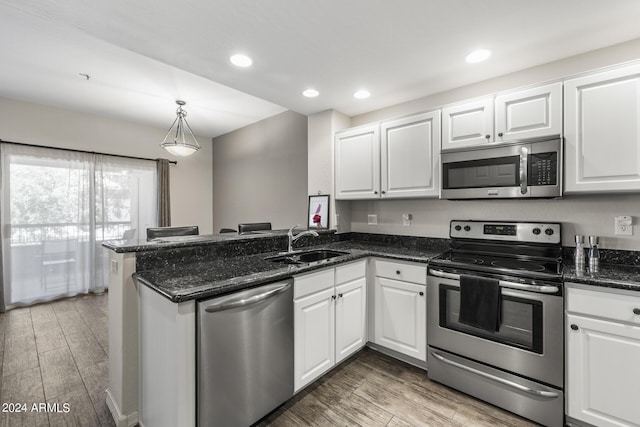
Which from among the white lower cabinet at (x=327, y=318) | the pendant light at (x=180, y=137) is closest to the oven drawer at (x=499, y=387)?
the white lower cabinet at (x=327, y=318)

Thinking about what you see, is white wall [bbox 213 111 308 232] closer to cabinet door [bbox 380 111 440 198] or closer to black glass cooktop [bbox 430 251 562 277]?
cabinet door [bbox 380 111 440 198]

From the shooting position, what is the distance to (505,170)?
2.10m

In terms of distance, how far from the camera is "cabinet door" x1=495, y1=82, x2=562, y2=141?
190 cm

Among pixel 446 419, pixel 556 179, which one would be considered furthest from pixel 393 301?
pixel 556 179

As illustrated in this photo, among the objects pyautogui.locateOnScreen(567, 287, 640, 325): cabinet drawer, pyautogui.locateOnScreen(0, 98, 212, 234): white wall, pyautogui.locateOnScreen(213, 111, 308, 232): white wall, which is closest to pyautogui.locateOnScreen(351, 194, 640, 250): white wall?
pyautogui.locateOnScreen(567, 287, 640, 325): cabinet drawer

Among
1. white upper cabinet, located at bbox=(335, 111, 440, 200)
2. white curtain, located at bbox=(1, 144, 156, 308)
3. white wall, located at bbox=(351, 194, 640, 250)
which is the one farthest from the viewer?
white curtain, located at bbox=(1, 144, 156, 308)

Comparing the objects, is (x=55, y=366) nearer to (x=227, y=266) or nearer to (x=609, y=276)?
(x=227, y=266)

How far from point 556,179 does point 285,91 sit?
231cm

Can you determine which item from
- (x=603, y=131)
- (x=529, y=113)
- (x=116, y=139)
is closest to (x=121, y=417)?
(x=529, y=113)

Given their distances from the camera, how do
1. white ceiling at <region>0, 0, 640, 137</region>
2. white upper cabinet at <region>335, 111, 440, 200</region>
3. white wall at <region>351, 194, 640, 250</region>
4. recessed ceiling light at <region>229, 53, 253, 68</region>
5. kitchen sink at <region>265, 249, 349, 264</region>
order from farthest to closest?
white upper cabinet at <region>335, 111, 440, 200</region> < kitchen sink at <region>265, 249, 349, 264</region> < recessed ceiling light at <region>229, 53, 253, 68</region> < white wall at <region>351, 194, 640, 250</region> < white ceiling at <region>0, 0, 640, 137</region>

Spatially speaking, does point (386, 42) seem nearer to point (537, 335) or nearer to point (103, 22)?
point (103, 22)

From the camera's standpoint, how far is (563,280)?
163 cm

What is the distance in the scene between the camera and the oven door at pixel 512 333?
1.66m

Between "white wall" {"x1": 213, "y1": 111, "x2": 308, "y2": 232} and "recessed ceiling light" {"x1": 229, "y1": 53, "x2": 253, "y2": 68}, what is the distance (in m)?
1.82
